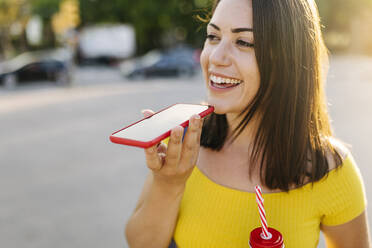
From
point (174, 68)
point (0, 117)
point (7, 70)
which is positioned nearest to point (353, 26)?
point (174, 68)

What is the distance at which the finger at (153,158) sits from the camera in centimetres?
134

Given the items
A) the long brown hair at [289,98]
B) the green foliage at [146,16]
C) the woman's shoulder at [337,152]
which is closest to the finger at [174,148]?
the long brown hair at [289,98]

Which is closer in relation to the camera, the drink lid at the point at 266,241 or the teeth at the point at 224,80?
the drink lid at the point at 266,241

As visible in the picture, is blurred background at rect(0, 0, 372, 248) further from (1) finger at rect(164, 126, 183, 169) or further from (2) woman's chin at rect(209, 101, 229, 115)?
(1) finger at rect(164, 126, 183, 169)

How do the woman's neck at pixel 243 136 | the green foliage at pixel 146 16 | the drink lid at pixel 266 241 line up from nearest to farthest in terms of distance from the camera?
the drink lid at pixel 266 241 < the woman's neck at pixel 243 136 < the green foliage at pixel 146 16

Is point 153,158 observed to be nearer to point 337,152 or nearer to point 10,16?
point 337,152

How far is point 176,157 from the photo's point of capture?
1.41 meters

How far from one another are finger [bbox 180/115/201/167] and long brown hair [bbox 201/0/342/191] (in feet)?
1.33

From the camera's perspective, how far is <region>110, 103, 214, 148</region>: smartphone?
1.32 meters

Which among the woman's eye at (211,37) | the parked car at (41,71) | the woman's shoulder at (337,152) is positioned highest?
the woman's eye at (211,37)

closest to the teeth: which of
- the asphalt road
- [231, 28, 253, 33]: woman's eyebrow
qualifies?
[231, 28, 253, 33]: woman's eyebrow

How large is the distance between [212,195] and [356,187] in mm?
676

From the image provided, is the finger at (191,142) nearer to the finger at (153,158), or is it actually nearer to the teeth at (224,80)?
the finger at (153,158)

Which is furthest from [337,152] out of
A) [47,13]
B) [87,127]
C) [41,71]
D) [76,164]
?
[47,13]
